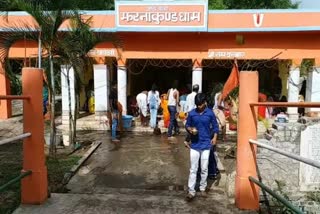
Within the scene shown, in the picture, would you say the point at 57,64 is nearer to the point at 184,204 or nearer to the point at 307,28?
the point at 184,204

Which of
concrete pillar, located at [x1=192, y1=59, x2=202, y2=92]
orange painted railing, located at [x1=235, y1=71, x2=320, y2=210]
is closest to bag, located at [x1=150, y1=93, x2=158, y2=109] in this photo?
concrete pillar, located at [x1=192, y1=59, x2=202, y2=92]

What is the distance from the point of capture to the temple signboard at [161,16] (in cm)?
1323

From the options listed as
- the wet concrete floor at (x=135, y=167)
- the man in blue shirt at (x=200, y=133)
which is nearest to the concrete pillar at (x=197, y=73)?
the wet concrete floor at (x=135, y=167)

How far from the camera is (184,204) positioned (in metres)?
4.85

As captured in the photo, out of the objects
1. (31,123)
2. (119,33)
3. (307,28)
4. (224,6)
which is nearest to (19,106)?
(119,33)

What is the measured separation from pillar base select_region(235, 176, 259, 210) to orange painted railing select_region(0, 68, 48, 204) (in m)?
2.37

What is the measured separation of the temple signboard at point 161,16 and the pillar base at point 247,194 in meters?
9.43

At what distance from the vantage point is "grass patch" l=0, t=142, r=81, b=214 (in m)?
5.20

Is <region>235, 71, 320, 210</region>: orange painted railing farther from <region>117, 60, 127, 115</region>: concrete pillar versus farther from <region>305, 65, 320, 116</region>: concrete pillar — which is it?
<region>305, 65, 320, 116</region>: concrete pillar

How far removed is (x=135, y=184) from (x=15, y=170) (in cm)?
226

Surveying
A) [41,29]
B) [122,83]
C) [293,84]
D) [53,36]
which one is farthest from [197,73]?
[41,29]

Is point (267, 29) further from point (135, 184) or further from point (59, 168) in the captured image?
point (59, 168)

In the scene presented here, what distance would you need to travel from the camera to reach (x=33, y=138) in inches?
175

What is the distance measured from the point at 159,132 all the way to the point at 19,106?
8.10 meters
